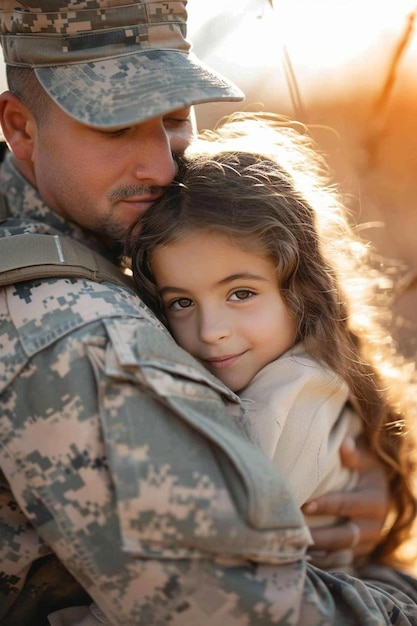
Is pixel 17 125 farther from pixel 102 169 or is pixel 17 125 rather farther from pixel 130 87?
pixel 130 87

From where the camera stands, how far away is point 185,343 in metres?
2.56

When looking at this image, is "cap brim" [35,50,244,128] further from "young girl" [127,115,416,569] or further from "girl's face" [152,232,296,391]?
"girl's face" [152,232,296,391]


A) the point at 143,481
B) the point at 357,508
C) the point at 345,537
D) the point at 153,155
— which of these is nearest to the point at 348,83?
the point at 153,155

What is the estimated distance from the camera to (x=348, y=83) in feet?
16.1

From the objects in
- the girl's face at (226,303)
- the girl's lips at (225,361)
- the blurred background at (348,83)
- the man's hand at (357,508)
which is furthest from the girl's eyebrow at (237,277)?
the blurred background at (348,83)

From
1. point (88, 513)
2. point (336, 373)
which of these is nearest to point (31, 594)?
point (88, 513)

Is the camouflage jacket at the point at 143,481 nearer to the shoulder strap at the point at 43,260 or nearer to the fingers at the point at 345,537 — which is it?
the shoulder strap at the point at 43,260

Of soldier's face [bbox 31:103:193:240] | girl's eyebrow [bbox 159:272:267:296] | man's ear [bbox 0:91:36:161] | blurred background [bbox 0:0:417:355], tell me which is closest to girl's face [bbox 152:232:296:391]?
girl's eyebrow [bbox 159:272:267:296]

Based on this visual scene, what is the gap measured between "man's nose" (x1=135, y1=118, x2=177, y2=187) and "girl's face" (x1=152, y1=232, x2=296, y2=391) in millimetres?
208

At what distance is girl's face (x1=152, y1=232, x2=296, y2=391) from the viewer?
97.1 inches

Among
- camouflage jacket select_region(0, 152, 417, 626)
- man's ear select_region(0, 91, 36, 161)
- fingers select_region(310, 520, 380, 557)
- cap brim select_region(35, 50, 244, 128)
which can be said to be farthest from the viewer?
man's ear select_region(0, 91, 36, 161)

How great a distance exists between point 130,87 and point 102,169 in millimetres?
272

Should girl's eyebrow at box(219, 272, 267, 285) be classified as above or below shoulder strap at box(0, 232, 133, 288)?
below

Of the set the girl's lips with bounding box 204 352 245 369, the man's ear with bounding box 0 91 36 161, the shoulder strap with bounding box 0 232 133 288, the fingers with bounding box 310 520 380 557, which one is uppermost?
the man's ear with bounding box 0 91 36 161
